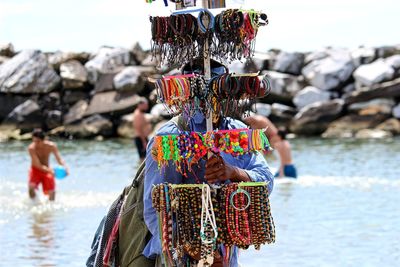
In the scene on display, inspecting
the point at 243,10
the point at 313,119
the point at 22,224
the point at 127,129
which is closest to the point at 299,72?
the point at 313,119

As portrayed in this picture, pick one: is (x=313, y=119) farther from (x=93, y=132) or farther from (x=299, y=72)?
(x=93, y=132)

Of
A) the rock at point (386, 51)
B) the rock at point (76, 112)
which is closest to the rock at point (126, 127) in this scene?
the rock at point (76, 112)

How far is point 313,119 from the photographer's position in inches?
1298

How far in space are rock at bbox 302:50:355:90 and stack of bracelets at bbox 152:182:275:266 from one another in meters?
30.2

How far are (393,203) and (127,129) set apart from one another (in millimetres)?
20750

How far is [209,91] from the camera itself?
4.55 meters

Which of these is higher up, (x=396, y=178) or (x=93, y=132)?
(x=396, y=178)

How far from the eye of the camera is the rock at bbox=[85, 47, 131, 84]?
36750 millimetres

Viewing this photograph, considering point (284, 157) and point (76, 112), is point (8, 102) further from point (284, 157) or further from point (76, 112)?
point (284, 157)

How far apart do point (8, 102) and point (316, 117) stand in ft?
38.9

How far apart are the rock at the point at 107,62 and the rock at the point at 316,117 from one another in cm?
776

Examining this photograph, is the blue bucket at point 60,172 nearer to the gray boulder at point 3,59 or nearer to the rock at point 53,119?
the rock at point 53,119

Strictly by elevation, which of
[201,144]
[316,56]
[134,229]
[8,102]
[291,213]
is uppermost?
[201,144]

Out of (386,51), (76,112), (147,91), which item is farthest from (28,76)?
(386,51)
